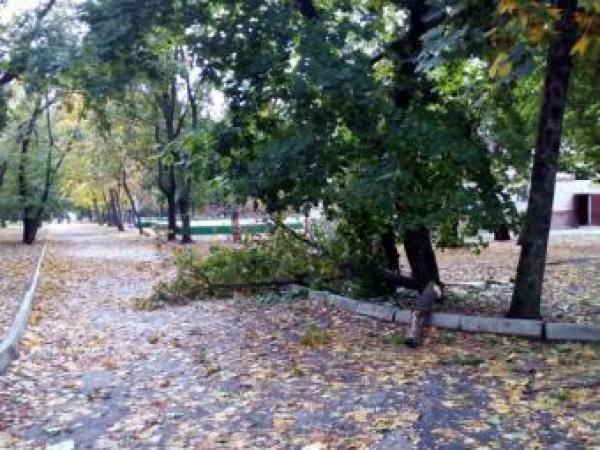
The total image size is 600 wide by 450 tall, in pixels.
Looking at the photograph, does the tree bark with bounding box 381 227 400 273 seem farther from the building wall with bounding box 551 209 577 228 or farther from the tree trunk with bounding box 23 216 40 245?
the building wall with bounding box 551 209 577 228

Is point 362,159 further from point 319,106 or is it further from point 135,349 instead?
point 135,349

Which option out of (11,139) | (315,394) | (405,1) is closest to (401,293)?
Result: (405,1)

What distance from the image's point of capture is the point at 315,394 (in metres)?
5.87

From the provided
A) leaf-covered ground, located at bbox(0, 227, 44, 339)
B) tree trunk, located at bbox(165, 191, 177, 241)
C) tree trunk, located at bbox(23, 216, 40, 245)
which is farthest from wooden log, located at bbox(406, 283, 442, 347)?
tree trunk, located at bbox(23, 216, 40, 245)

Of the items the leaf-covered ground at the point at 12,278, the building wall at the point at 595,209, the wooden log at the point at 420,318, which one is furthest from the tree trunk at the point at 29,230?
the building wall at the point at 595,209

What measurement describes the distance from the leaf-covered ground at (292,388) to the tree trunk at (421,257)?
122cm

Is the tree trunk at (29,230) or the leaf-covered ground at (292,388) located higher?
the tree trunk at (29,230)

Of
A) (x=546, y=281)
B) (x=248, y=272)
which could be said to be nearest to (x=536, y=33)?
(x=248, y=272)

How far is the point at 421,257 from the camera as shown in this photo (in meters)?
9.82

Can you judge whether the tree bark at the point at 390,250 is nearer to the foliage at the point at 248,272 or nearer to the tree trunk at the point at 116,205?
the foliage at the point at 248,272

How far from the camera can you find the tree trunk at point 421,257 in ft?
31.7

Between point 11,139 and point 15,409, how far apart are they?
2712cm

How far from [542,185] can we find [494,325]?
64.0 inches

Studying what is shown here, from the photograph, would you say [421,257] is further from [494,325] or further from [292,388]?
[292,388]
